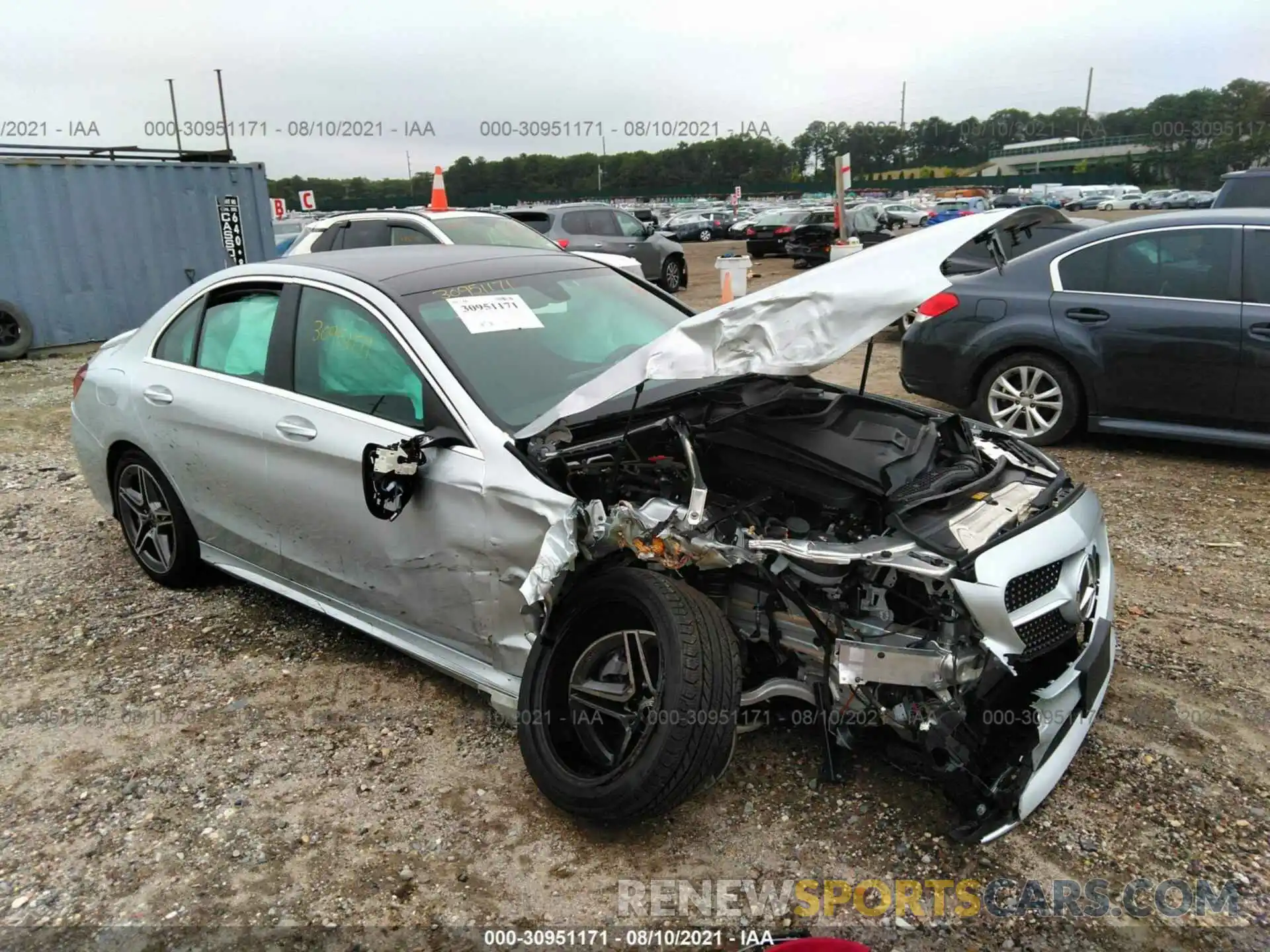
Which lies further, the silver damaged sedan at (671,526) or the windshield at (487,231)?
the windshield at (487,231)

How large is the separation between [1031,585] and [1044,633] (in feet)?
0.46

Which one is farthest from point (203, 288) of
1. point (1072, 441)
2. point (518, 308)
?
point (1072, 441)

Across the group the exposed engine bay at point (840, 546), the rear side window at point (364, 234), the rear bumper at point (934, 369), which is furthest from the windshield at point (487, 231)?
the exposed engine bay at point (840, 546)

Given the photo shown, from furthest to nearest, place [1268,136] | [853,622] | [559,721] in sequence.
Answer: [1268,136] → [559,721] → [853,622]

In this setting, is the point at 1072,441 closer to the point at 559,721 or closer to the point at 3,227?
the point at 559,721

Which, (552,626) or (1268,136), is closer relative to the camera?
(552,626)

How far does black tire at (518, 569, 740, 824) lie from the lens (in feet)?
7.79

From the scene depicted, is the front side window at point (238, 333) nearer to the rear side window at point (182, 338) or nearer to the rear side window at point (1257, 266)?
the rear side window at point (182, 338)

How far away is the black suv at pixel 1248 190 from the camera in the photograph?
27.2 ft

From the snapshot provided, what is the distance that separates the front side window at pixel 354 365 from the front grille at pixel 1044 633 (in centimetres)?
196

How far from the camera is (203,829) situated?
2.75 meters

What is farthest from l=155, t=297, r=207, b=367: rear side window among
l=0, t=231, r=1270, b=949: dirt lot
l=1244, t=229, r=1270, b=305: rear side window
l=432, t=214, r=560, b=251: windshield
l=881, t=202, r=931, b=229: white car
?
l=881, t=202, r=931, b=229: white car

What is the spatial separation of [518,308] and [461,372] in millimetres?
544

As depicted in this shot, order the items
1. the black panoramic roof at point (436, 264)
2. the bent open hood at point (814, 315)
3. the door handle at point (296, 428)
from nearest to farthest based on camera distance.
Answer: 1. the bent open hood at point (814, 315)
2. the door handle at point (296, 428)
3. the black panoramic roof at point (436, 264)
